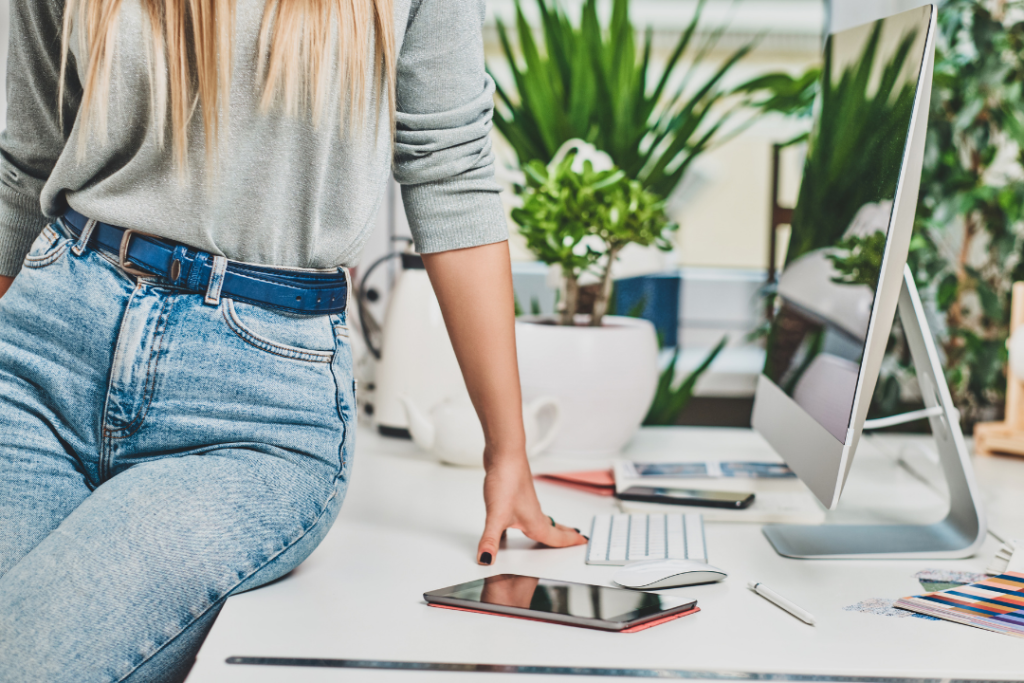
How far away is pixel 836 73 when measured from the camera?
962 mm

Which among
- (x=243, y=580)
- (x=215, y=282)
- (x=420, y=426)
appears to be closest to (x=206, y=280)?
(x=215, y=282)

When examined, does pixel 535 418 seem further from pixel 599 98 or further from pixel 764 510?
pixel 599 98

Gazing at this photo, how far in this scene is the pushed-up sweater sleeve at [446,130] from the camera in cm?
79

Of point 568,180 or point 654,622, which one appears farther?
point 568,180

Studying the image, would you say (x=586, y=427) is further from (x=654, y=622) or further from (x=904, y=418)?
(x=654, y=622)

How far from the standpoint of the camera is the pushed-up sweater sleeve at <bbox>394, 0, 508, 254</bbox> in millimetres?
795

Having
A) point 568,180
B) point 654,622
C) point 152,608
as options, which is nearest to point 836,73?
point 568,180

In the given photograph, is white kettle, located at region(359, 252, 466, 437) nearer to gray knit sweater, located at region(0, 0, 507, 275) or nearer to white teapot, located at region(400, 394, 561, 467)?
white teapot, located at region(400, 394, 561, 467)

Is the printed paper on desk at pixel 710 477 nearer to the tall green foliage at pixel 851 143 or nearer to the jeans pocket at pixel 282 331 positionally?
the tall green foliage at pixel 851 143

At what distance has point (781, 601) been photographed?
0.65 meters

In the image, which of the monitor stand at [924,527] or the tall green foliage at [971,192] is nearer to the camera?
the monitor stand at [924,527]

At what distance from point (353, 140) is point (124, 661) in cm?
43

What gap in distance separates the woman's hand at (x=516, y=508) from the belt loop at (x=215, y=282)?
0.29 metres

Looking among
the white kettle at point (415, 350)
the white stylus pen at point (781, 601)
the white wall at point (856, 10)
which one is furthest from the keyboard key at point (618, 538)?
Result: the white wall at point (856, 10)
